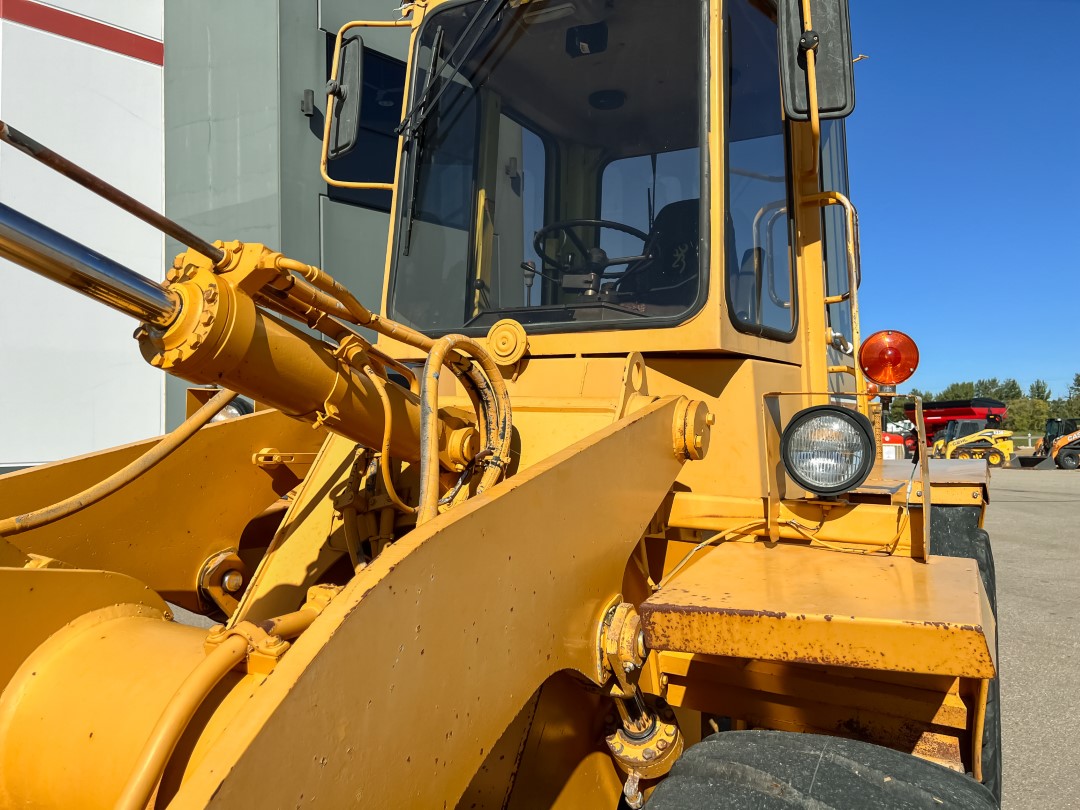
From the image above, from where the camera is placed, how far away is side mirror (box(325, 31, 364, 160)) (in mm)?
3045

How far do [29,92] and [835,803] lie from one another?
22.7 ft

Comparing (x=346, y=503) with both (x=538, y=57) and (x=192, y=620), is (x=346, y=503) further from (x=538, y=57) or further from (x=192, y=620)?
(x=192, y=620)

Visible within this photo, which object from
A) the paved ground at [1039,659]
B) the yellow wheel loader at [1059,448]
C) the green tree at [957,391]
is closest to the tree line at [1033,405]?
the green tree at [957,391]

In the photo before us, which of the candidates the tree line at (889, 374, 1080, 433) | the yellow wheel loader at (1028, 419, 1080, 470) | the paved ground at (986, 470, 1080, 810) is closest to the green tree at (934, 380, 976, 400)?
the tree line at (889, 374, 1080, 433)

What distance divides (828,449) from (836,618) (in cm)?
64

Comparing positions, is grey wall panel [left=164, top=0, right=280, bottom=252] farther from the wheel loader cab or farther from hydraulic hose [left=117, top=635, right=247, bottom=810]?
hydraulic hose [left=117, top=635, right=247, bottom=810]

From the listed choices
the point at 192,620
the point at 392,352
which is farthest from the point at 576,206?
the point at 192,620

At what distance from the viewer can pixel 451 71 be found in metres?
2.73

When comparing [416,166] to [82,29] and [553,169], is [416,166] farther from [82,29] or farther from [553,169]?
[82,29]

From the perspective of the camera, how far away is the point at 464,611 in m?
1.29

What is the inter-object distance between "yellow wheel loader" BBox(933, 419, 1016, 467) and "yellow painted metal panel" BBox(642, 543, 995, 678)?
73.9 feet

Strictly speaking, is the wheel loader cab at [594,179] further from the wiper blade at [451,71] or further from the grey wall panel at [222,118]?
the grey wall panel at [222,118]

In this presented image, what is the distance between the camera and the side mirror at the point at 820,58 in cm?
218

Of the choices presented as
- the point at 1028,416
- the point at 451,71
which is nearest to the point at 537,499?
the point at 451,71
